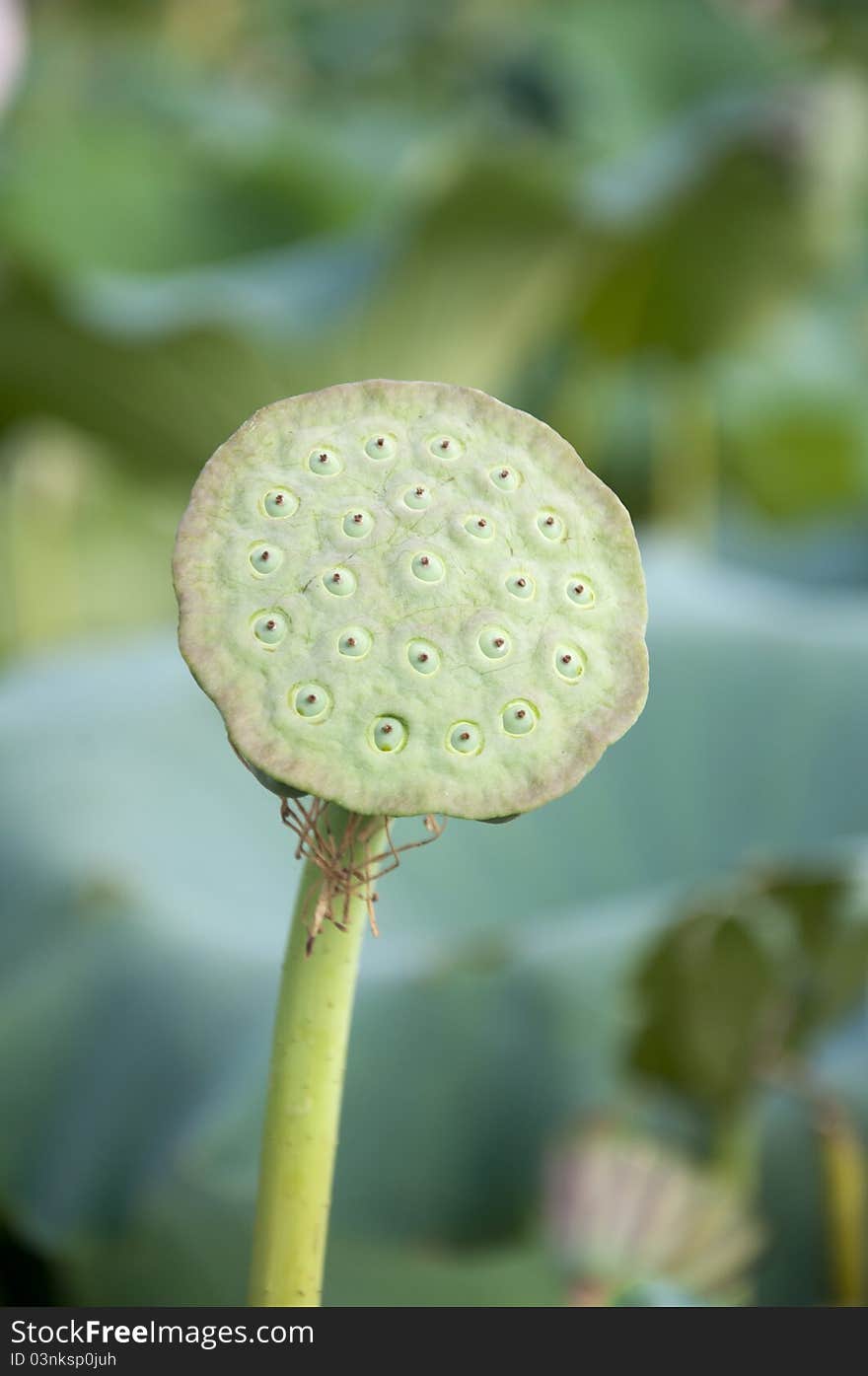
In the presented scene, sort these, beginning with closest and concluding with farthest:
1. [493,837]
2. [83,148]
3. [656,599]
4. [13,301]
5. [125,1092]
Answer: [125,1092] → [493,837] → [656,599] → [13,301] → [83,148]

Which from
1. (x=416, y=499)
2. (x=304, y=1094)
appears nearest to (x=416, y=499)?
(x=416, y=499)

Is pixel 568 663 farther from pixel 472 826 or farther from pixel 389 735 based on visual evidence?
pixel 472 826

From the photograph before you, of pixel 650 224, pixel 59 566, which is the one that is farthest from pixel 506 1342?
pixel 59 566

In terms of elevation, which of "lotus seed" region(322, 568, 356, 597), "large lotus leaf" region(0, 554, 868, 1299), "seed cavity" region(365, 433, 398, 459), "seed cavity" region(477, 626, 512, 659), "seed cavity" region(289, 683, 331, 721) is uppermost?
"large lotus leaf" region(0, 554, 868, 1299)

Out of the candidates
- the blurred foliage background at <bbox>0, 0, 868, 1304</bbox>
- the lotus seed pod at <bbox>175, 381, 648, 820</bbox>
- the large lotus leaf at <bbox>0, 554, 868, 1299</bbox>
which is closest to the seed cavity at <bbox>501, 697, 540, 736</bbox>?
the lotus seed pod at <bbox>175, 381, 648, 820</bbox>

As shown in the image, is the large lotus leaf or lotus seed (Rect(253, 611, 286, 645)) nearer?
lotus seed (Rect(253, 611, 286, 645))

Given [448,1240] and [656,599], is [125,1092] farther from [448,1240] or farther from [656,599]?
[656,599]

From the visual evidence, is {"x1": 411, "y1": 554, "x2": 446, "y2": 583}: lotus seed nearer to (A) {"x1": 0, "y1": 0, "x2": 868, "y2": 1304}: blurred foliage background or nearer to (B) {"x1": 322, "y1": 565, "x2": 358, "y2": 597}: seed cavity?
(B) {"x1": 322, "y1": 565, "x2": 358, "y2": 597}: seed cavity

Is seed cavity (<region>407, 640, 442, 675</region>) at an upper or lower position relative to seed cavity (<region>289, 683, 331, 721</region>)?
upper
